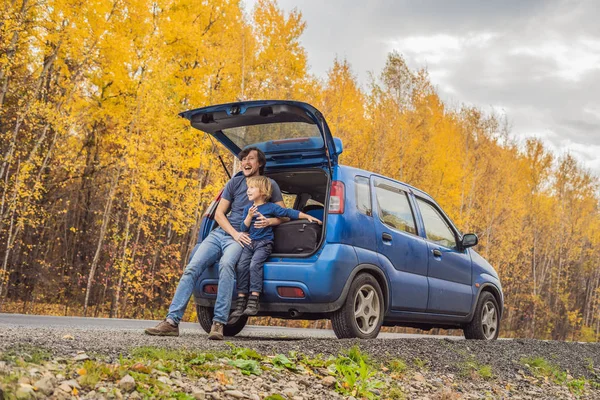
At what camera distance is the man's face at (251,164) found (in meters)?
6.77

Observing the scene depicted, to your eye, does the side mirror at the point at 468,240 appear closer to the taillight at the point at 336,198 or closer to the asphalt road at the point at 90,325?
the asphalt road at the point at 90,325

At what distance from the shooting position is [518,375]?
6.67 m

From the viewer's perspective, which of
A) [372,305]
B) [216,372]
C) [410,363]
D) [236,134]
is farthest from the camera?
[236,134]

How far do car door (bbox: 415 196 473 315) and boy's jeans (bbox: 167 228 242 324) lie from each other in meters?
2.54

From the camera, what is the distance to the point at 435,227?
26.9 feet

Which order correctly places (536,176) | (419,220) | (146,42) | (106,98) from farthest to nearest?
(536,176) < (106,98) < (146,42) < (419,220)

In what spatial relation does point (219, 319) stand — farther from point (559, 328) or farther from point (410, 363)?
point (559, 328)

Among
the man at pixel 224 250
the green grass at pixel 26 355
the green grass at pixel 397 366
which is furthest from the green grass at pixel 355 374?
the green grass at pixel 26 355

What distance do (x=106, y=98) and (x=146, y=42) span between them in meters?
2.66

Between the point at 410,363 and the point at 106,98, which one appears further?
the point at 106,98

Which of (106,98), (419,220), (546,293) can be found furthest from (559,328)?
(419,220)

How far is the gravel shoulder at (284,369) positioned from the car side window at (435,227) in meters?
1.34

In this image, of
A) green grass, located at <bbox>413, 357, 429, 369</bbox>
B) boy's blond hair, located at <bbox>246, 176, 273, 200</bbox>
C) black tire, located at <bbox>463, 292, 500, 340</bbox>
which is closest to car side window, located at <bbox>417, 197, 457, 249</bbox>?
black tire, located at <bbox>463, 292, 500, 340</bbox>

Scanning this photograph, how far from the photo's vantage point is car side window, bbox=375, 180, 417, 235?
7.15 meters
